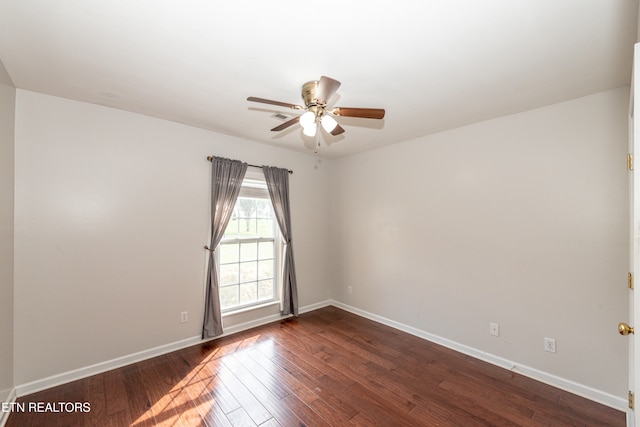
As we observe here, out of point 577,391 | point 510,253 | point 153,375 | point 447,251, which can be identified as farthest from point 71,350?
point 577,391

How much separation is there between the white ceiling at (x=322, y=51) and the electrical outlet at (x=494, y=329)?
214 cm

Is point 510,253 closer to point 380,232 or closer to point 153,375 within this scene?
point 380,232

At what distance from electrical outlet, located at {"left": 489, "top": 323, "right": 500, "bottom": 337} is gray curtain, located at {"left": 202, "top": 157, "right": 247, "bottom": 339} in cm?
299

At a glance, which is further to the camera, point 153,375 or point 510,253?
point 510,253

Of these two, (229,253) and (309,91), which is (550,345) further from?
(229,253)

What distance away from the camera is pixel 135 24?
1.50 m

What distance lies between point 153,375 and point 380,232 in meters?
3.02

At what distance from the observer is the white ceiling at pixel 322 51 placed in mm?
1395

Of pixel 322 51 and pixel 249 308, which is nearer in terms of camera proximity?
pixel 322 51

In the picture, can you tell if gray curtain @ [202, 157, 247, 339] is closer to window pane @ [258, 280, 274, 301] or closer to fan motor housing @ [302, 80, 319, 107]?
window pane @ [258, 280, 274, 301]

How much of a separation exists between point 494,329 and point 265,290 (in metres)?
2.79

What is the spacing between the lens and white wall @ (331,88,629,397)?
216 centimetres

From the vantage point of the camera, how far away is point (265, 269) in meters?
3.85

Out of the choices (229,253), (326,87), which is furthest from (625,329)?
(229,253)
